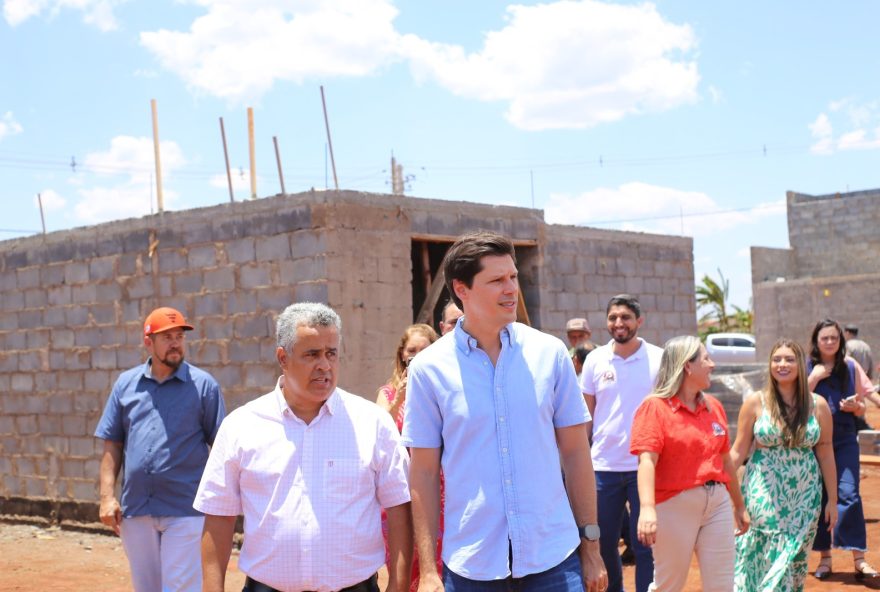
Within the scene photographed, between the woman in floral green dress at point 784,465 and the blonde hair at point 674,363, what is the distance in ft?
3.38

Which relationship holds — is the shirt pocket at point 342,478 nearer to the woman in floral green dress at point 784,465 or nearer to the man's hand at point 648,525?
the man's hand at point 648,525

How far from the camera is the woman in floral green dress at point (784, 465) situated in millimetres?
6320

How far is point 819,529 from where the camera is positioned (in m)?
7.71

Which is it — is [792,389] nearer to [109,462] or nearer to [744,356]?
[109,462]

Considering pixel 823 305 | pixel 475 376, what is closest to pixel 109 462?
pixel 475 376

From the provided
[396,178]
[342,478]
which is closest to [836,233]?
[396,178]

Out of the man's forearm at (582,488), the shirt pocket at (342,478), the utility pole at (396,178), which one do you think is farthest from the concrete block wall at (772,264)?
the shirt pocket at (342,478)

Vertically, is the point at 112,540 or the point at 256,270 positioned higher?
the point at 256,270

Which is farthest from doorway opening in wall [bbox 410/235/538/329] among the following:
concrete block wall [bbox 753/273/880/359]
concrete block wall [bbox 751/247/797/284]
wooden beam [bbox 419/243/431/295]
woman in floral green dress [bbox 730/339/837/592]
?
concrete block wall [bbox 751/247/797/284]

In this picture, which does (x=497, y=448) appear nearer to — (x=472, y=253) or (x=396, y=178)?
(x=472, y=253)

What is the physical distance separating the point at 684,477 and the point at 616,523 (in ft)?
3.34

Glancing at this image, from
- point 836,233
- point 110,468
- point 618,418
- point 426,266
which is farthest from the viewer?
point 836,233

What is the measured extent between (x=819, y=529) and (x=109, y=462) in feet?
16.3

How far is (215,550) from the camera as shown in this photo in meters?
3.54
